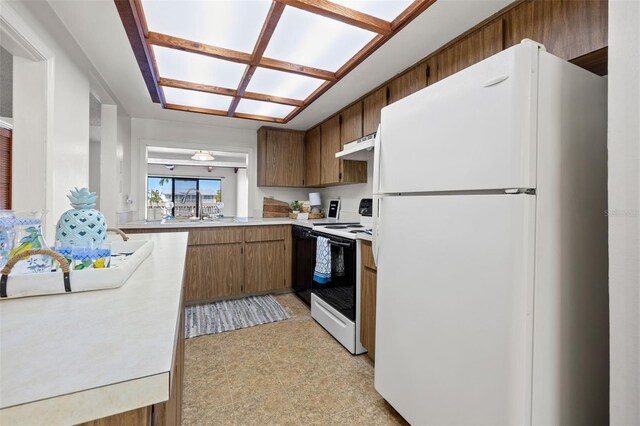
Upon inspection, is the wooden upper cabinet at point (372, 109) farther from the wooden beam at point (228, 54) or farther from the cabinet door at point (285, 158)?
the cabinet door at point (285, 158)

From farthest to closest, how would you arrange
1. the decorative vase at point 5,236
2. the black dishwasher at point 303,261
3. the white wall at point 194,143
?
A: the white wall at point 194,143, the black dishwasher at point 303,261, the decorative vase at point 5,236

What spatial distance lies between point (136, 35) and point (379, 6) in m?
1.28

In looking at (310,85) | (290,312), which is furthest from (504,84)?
(290,312)

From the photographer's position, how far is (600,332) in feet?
3.84

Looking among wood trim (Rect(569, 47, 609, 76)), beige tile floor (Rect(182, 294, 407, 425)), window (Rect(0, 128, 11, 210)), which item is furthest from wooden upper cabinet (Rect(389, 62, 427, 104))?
window (Rect(0, 128, 11, 210))

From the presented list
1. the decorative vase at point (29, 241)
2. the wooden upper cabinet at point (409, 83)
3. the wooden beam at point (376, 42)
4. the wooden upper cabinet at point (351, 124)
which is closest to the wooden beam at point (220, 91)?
the wooden beam at point (376, 42)

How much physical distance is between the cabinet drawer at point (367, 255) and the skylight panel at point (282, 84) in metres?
1.31

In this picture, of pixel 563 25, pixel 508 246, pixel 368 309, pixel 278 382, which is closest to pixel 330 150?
pixel 368 309

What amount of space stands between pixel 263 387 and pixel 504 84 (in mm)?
1927

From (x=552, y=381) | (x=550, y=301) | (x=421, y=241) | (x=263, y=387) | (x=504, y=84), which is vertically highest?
(x=504, y=84)

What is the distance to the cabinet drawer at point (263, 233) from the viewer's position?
127 inches

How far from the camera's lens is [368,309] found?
6.42 feet

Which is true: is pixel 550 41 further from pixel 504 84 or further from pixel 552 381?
pixel 552 381

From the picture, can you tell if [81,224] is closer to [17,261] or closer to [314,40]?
[17,261]
